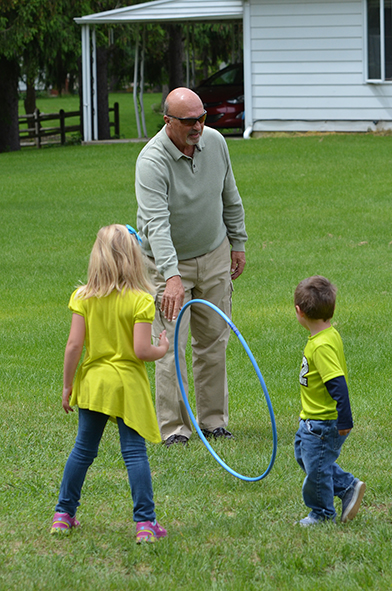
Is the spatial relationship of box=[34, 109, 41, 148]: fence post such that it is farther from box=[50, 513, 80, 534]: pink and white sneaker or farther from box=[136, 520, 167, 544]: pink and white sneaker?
box=[136, 520, 167, 544]: pink and white sneaker

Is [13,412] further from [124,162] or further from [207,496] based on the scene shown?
[124,162]

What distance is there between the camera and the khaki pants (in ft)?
17.5

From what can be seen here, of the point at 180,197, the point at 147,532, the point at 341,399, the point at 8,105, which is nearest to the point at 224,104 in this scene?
the point at 8,105

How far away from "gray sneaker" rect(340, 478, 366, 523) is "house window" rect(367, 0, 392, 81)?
18.5 metres

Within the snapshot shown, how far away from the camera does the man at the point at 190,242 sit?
4.89 meters

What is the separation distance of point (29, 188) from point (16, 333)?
9.24 meters

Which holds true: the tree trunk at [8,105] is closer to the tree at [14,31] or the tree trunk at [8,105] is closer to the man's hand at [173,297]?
the tree at [14,31]

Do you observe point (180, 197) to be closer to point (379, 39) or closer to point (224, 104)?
point (379, 39)

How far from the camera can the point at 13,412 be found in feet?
19.3

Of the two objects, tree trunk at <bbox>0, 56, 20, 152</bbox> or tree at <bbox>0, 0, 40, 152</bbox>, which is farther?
tree trunk at <bbox>0, 56, 20, 152</bbox>

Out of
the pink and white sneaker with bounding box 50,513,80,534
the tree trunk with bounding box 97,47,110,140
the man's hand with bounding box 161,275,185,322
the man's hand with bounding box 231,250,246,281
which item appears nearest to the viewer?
the pink and white sneaker with bounding box 50,513,80,534

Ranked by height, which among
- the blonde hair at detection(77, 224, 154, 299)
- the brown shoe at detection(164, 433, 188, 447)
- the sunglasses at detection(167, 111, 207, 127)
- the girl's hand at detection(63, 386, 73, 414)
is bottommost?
the brown shoe at detection(164, 433, 188, 447)

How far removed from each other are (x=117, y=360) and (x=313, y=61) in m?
19.1

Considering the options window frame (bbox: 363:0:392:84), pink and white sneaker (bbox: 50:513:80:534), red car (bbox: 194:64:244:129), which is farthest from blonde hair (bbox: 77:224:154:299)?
red car (bbox: 194:64:244:129)
